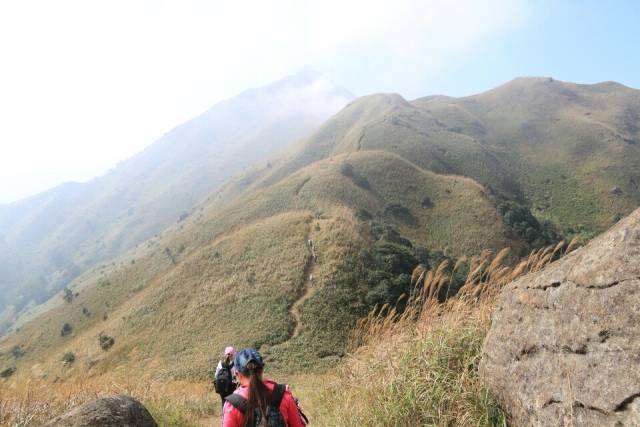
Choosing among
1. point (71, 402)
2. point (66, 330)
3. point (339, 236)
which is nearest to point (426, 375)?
point (71, 402)

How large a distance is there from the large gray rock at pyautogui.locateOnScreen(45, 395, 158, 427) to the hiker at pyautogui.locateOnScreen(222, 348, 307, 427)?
6.65 ft

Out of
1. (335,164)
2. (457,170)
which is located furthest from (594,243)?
(457,170)

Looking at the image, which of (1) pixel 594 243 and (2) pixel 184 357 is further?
(2) pixel 184 357

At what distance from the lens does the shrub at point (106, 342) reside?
1305 inches

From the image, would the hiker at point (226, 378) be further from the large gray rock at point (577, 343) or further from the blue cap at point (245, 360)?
the large gray rock at point (577, 343)

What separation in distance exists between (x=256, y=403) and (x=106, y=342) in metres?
38.3

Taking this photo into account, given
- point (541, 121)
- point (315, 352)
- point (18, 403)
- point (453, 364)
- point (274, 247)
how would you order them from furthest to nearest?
point (541, 121) < point (274, 247) < point (315, 352) < point (18, 403) < point (453, 364)

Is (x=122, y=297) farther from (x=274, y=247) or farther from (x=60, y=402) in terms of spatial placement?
(x=60, y=402)

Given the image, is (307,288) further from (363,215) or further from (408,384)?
(408,384)

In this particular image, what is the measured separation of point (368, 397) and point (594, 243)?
3097mm

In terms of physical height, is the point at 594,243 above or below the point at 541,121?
above

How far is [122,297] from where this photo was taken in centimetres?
4812

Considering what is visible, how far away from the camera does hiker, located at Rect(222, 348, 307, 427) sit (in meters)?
2.95

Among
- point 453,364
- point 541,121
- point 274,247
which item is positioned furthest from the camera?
point 541,121
